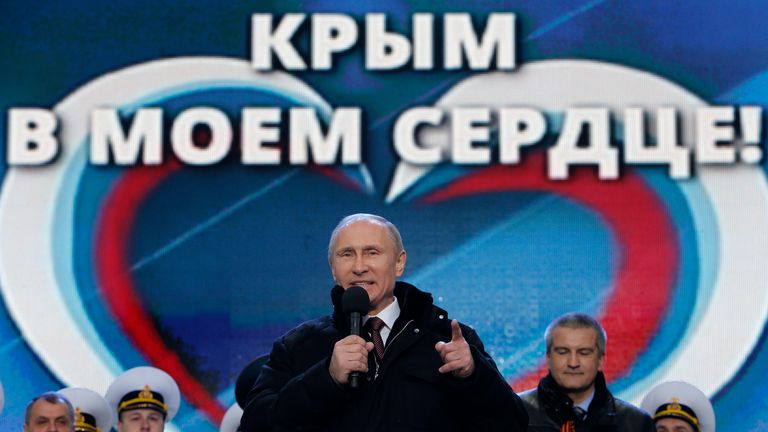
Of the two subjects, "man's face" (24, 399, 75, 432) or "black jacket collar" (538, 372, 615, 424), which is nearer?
"black jacket collar" (538, 372, 615, 424)

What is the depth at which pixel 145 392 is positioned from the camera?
19.2 ft

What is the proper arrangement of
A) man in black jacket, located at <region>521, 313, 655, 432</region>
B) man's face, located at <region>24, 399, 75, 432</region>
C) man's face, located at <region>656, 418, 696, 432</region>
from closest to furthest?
1. man in black jacket, located at <region>521, 313, 655, 432</region>
2. man's face, located at <region>24, 399, 75, 432</region>
3. man's face, located at <region>656, 418, 696, 432</region>

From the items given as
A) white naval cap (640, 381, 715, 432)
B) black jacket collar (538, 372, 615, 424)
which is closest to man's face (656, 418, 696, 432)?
white naval cap (640, 381, 715, 432)

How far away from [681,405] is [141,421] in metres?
2.13

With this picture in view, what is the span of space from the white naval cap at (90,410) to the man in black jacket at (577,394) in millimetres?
1999

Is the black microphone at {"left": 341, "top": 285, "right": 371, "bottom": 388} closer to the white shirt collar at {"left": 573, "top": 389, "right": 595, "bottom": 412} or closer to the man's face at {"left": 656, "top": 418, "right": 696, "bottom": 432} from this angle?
the white shirt collar at {"left": 573, "top": 389, "right": 595, "bottom": 412}

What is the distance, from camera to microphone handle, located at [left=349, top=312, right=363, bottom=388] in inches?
114

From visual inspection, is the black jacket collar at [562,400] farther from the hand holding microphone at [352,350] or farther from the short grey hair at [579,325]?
the hand holding microphone at [352,350]

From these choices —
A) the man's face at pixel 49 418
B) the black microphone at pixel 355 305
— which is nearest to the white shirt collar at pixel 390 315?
the black microphone at pixel 355 305

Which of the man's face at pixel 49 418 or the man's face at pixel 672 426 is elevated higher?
the man's face at pixel 49 418

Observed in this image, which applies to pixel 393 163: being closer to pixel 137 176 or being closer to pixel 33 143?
pixel 137 176

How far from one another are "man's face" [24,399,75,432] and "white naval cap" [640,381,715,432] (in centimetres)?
222

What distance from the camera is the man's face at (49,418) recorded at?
506cm

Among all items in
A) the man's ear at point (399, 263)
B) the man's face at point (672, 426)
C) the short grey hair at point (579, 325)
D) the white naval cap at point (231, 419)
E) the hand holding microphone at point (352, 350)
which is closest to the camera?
the hand holding microphone at point (352, 350)
